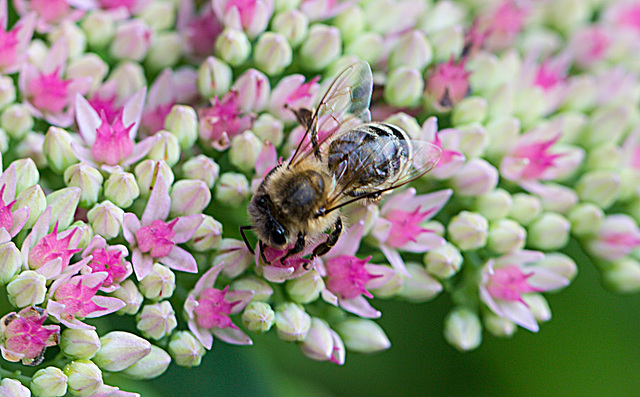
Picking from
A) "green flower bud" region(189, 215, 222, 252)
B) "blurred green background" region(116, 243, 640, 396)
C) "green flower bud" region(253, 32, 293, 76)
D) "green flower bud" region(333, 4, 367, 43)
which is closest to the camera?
"green flower bud" region(189, 215, 222, 252)

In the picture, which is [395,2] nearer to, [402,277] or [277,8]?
[277,8]

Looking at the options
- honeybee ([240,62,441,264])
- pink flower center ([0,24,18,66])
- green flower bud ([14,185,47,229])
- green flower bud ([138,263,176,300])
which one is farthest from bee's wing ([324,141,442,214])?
pink flower center ([0,24,18,66])

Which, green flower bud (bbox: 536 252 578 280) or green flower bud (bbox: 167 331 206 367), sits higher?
green flower bud (bbox: 536 252 578 280)

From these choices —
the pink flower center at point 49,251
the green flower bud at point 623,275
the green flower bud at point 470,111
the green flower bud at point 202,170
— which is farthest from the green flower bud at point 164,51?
the green flower bud at point 623,275

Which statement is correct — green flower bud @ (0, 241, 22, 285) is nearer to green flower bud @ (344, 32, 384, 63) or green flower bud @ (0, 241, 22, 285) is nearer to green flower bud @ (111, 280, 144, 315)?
green flower bud @ (111, 280, 144, 315)

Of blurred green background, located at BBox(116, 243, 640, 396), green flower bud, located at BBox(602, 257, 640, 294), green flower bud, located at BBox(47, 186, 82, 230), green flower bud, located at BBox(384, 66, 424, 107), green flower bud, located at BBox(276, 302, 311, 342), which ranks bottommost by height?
blurred green background, located at BBox(116, 243, 640, 396)

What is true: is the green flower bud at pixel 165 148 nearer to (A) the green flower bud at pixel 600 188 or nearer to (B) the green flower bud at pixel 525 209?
(B) the green flower bud at pixel 525 209
